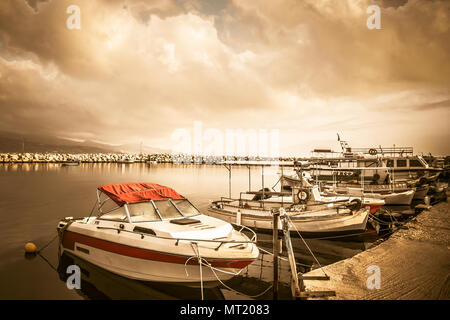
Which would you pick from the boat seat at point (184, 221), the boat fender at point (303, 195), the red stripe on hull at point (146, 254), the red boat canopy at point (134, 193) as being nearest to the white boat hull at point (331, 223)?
the boat fender at point (303, 195)

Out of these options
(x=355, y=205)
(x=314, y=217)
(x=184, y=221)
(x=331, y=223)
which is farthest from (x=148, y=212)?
(x=355, y=205)

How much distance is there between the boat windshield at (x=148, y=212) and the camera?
9234 mm

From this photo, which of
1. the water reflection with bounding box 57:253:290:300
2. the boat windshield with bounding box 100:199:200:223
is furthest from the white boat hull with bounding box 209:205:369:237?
the boat windshield with bounding box 100:199:200:223

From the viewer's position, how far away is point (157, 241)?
25.9ft

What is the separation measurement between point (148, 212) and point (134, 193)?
117 centimetres

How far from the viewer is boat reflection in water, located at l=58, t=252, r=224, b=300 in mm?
8492

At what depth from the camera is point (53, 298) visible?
Answer: 29.2 feet

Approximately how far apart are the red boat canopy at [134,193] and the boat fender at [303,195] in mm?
8638

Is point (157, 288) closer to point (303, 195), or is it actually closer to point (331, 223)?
point (331, 223)

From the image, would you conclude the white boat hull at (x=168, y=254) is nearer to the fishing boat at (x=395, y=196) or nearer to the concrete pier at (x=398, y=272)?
the concrete pier at (x=398, y=272)

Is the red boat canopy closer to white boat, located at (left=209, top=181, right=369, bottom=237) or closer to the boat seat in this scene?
the boat seat
